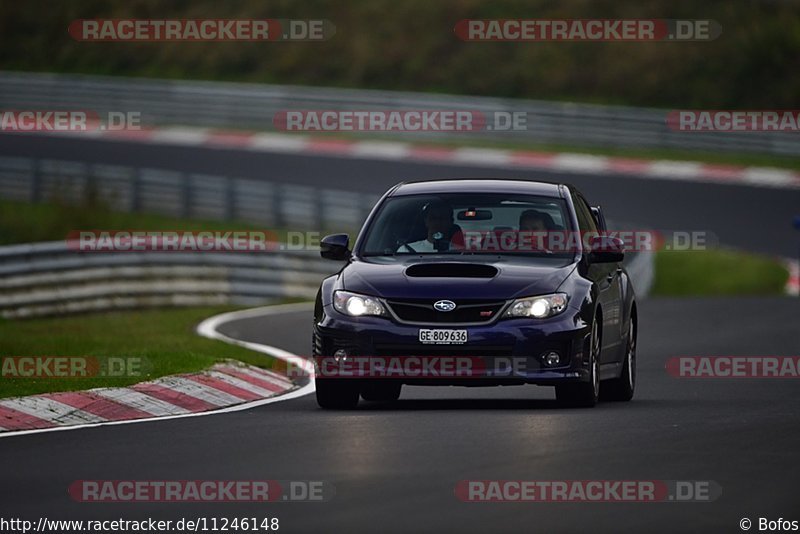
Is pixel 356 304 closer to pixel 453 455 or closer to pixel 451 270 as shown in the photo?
pixel 451 270

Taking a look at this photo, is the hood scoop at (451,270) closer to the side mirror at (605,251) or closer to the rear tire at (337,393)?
the rear tire at (337,393)

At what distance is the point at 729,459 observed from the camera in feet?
34.2

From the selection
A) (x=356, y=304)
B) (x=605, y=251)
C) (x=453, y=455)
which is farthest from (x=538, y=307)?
(x=453, y=455)

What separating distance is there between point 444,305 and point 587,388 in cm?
120

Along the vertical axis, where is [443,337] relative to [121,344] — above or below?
above

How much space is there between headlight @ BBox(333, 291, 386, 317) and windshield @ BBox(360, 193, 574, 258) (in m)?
0.74

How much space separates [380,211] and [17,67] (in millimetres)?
46449

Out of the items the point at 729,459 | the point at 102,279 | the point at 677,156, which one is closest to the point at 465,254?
the point at 729,459

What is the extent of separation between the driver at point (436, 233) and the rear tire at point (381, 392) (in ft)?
3.17

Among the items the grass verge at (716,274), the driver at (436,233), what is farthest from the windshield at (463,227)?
the grass verge at (716,274)

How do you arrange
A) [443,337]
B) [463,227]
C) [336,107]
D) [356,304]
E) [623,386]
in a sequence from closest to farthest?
[443,337] → [356,304] → [463,227] → [623,386] → [336,107]

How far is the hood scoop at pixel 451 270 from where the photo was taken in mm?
13070

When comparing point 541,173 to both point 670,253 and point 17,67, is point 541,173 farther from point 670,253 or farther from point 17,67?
point 17,67

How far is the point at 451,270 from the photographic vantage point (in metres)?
13.1
